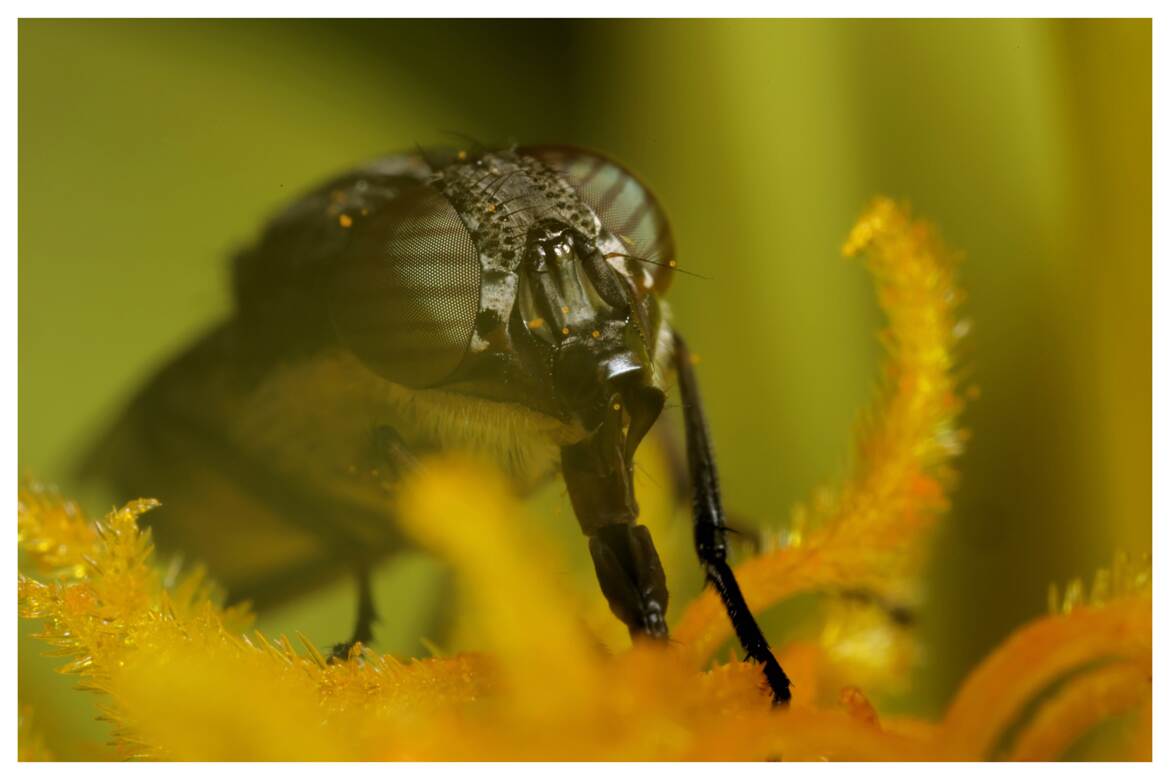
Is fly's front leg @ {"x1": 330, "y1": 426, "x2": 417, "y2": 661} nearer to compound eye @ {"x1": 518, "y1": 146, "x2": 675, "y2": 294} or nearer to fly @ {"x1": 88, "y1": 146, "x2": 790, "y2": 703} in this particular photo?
fly @ {"x1": 88, "y1": 146, "x2": 790, "y2": 703}

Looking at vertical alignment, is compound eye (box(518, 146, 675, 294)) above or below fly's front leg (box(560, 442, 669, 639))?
above

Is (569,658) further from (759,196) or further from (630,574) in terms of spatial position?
(759,196)

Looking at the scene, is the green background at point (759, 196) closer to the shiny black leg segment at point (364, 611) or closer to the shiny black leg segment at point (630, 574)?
the shiny black leg segment at point (364, 611)

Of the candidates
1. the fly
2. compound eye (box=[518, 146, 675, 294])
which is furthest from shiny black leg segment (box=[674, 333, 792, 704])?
compound eye (box=[518, 146, 675, 294])

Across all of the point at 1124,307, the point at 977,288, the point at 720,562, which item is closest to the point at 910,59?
the point at 977,288

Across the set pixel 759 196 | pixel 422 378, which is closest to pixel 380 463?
pixel 422 378
